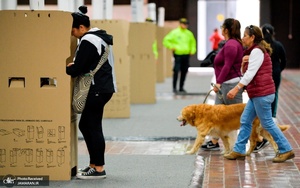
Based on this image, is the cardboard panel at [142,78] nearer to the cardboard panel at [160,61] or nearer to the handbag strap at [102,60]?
the cardboard panel at [160,61]

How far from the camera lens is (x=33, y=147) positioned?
8133 millimetres

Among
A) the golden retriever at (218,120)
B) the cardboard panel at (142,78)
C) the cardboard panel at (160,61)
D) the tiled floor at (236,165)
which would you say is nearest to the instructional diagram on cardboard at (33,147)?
the tiled floor at (236,165)

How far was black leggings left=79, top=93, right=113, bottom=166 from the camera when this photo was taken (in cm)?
812

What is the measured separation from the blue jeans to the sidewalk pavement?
10.7 inches

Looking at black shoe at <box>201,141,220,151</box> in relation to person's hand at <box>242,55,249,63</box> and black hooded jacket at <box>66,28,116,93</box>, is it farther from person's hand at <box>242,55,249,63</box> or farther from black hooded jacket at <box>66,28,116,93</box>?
black hooded jacket at <box>66,28,116,93</box>

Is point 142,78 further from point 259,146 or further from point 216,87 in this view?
point 259,146

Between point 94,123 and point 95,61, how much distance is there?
66 centimetres

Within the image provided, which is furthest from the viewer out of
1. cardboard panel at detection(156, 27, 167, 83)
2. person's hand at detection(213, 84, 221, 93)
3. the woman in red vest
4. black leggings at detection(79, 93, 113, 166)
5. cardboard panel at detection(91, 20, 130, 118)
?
cardboard panel at detection(156, 27, 167, 83)

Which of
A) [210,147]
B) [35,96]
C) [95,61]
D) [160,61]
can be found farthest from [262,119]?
[160,61]

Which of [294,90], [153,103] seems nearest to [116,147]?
[153,103]

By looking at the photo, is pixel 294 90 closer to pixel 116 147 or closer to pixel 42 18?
pixel 116 147

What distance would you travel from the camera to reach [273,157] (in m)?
9.88

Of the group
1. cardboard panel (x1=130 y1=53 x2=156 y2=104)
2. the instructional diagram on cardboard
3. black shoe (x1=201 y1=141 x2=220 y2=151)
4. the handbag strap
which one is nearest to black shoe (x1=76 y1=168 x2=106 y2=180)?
the instructional diagram on cardboard

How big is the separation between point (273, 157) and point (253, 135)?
0.40 meters
